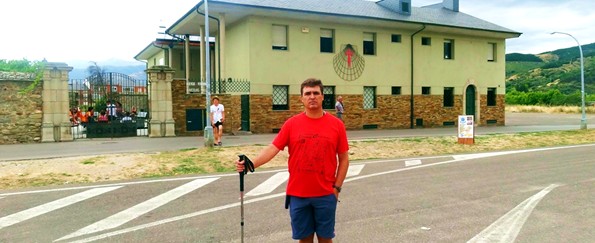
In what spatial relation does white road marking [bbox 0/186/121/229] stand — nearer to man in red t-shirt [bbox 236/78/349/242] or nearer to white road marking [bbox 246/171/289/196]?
white road marking [bbox 246/171/289/196]

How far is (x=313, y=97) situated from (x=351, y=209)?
3.67 m

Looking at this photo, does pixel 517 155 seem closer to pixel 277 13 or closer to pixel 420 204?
pixel 420 204

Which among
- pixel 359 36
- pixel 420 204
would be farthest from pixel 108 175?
pixel 359 36

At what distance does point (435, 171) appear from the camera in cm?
1166

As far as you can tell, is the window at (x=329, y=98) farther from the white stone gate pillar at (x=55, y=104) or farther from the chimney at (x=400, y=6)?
the white stone gate pillar at (x=55, y=104)

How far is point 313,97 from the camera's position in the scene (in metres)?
3.98

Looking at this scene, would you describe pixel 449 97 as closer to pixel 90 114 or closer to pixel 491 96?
pixel 491 96

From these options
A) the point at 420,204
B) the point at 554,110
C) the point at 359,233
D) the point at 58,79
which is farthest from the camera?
the point at 554,110

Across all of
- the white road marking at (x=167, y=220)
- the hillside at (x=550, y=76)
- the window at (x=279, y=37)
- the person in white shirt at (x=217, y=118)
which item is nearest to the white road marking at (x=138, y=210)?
the white road marking at (x=167, y=220)

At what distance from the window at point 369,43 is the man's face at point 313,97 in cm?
2382

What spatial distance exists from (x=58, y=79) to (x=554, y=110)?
6131cm

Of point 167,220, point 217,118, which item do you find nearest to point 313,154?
point 167,220

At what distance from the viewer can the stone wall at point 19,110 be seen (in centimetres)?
1747

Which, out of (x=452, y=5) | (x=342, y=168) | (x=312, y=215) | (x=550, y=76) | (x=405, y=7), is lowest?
(x=312, y=215)
